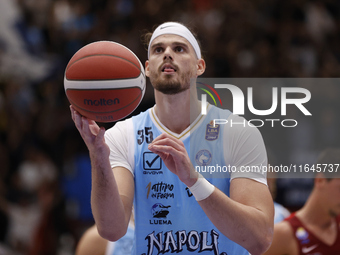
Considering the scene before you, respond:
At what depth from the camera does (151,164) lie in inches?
164

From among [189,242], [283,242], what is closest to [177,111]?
[189,242]

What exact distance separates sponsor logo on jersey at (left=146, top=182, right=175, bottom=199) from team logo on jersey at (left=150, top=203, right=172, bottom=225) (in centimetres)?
8

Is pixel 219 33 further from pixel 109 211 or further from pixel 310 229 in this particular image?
pixel 109 211

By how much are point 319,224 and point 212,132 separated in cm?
232

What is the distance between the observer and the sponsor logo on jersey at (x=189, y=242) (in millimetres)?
4066

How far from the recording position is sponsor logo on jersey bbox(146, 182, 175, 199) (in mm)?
4082

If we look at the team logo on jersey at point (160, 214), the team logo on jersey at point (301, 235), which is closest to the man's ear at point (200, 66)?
the team logo on jersey at point (160, 214)

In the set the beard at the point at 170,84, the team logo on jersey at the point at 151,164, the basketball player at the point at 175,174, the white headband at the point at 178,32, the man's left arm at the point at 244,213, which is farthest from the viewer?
the white headband at the point at 178,32

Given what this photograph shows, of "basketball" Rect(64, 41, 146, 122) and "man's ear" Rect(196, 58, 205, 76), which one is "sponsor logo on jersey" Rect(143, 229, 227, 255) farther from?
"man's ear" Rect(196, 58, 205, 76)

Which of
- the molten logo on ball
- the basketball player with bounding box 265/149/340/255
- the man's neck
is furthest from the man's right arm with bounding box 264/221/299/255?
the molten logo on ball

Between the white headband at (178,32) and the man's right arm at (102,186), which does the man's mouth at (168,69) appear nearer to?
the white headband at (178,32)

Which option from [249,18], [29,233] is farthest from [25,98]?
[249,18]

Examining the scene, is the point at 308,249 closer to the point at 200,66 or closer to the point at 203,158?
the point at 203,158

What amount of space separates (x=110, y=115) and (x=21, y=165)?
6055 mm
